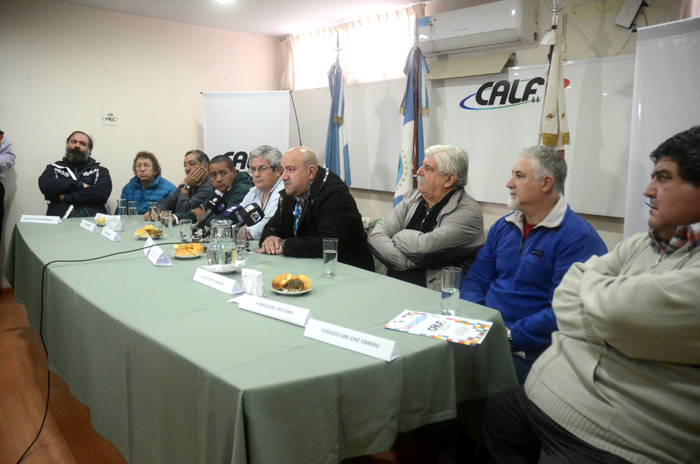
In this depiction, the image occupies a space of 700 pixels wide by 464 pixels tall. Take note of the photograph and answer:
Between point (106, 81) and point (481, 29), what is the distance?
12.2ft

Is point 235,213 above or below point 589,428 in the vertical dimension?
above

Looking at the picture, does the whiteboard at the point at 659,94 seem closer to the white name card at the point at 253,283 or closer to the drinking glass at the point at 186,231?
the white name card at the point at 253,283

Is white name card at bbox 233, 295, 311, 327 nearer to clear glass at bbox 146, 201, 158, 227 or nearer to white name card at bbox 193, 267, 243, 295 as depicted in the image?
white name card at bbox 193, 267, 243, 295

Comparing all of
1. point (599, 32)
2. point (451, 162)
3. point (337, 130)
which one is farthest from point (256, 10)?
point (451, 162)

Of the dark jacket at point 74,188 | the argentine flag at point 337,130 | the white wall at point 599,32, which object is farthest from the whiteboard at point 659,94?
the dark jacket at point 74,188

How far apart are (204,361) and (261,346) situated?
152 mm

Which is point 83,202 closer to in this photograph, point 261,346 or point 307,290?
point 307,290

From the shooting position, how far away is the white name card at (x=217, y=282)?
5.62 ft

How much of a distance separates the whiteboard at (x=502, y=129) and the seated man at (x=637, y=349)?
220cm

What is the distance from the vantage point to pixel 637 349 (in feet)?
3.62

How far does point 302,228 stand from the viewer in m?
2.77

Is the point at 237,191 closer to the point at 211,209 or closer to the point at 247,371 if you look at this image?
the point at 211,209

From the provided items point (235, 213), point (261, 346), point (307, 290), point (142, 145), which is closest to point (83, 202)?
point (142, 145)

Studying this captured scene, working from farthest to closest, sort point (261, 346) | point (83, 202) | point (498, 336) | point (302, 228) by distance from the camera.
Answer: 1. point (83, 202)
2. point (302, 228)
3. point (498, 336)
4. point (261, 346)
